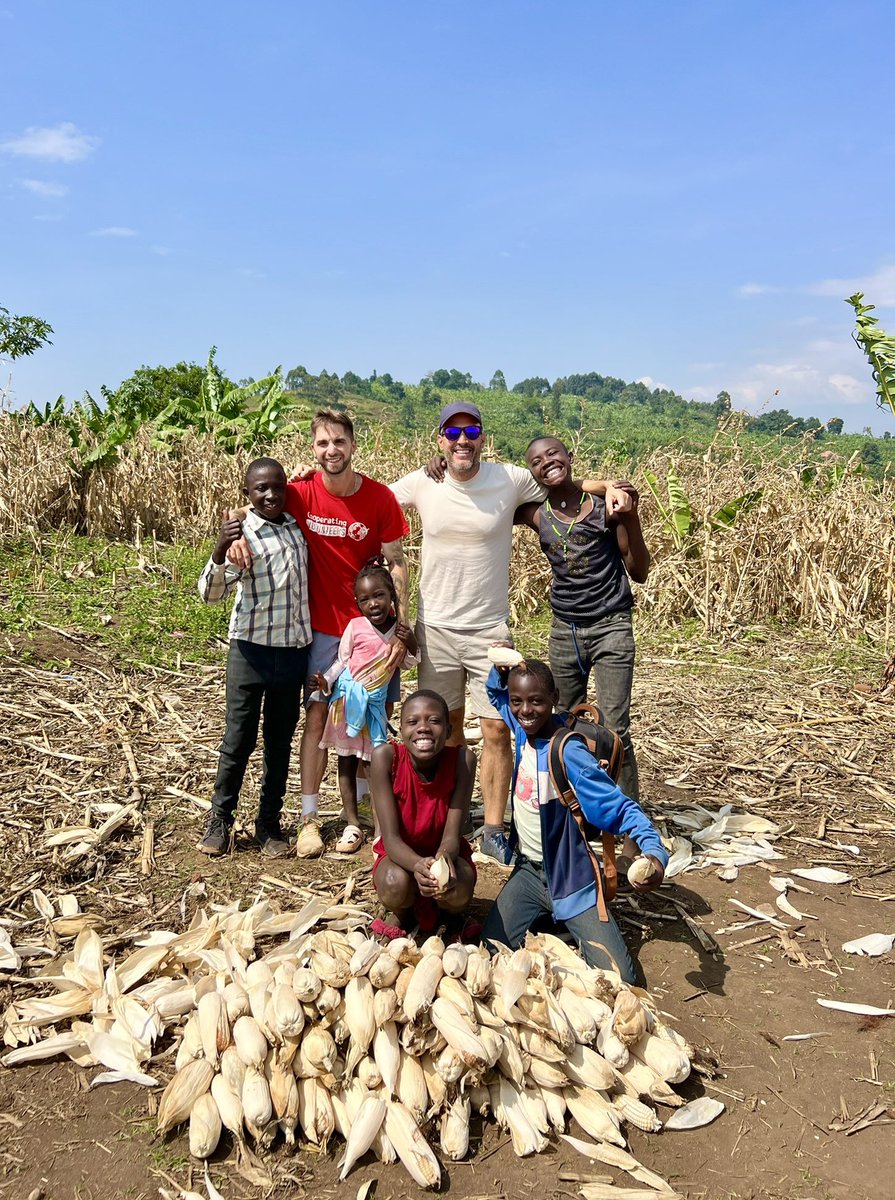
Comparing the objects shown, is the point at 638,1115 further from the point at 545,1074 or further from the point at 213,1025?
the point at 213,1025

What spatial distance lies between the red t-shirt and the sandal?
2.90ft

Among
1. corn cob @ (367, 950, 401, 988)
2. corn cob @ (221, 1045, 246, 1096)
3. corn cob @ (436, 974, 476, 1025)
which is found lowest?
corn cob @ (221, 1045, 246, 1096)

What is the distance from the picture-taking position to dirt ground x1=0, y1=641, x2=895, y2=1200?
2475 mm

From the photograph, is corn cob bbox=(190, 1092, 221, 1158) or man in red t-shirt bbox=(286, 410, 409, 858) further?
man in red t-shirt bbox=(286, 410, 409, 858)

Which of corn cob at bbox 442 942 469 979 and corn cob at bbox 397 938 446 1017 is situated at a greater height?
corn cob at bbox 442 942 469 979

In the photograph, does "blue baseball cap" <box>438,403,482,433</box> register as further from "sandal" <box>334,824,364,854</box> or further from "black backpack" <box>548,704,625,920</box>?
"sandal" <box>334,824,364,854</box>

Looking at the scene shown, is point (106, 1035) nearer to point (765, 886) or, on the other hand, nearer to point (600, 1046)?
point (600, 1046)

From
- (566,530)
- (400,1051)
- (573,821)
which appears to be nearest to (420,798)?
(573,821)

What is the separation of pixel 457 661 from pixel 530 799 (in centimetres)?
97

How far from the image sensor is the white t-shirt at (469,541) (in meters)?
4.05

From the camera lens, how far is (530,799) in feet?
11.1

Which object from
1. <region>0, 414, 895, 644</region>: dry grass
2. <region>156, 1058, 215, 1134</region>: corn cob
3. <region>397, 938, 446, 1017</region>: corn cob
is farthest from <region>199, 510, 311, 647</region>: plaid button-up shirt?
<region>0, 414, 895, 644</region>: dry grass

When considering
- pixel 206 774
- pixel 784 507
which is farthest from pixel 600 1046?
pixel 784 507

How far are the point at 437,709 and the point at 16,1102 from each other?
66.4 inches
